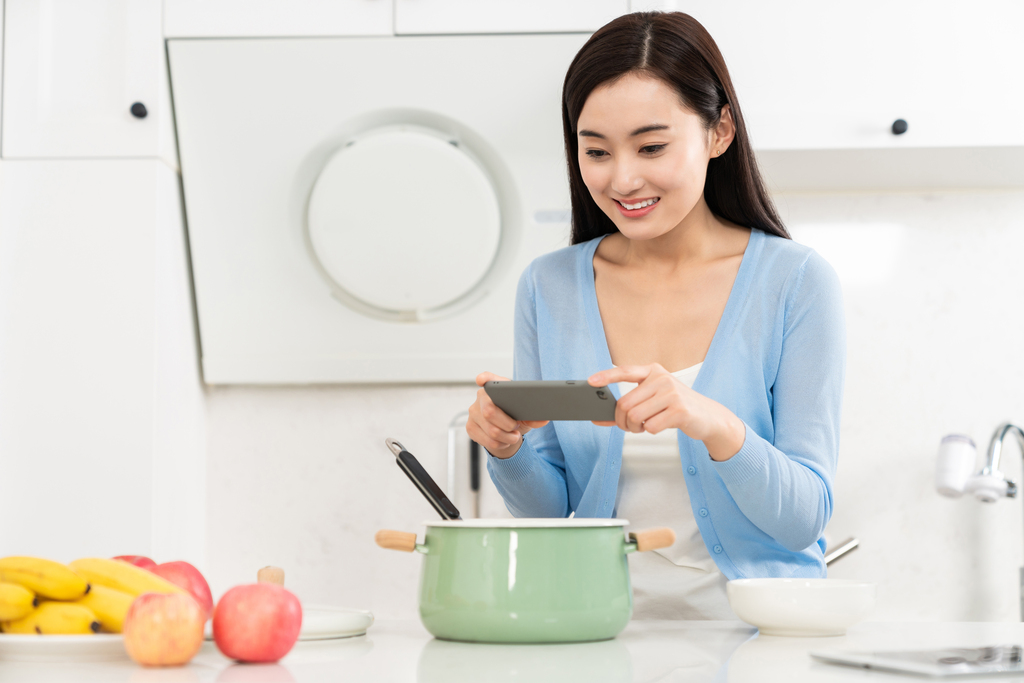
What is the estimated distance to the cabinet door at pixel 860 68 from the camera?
1.51m

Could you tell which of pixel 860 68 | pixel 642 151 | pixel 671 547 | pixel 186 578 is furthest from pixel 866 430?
pixel 186 578

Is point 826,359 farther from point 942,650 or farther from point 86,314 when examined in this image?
point 86,314

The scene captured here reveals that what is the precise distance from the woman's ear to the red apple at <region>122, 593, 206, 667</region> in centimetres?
84

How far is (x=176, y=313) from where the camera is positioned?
166 cm

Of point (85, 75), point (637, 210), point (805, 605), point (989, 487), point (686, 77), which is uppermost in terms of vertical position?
point (85, 75)

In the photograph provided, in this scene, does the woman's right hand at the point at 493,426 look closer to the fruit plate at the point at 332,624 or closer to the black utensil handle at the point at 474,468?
the fruit plate at the point at 332,624

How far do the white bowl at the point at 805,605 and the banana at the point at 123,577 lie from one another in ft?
1.44

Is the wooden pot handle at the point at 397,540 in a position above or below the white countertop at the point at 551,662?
above

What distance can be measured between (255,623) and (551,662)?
20 cm

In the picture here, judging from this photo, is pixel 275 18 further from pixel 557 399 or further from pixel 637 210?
pixel 557 399

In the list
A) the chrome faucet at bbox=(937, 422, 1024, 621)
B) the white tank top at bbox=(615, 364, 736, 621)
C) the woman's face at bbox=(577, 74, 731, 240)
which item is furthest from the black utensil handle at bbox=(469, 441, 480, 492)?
the chrome faucet at bbox=(937, 422, 1024, 621)

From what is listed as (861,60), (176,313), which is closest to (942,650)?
(861,60)

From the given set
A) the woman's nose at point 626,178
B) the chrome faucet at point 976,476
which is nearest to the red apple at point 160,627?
the woman's nose at point 626,178

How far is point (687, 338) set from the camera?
1.18 metres
